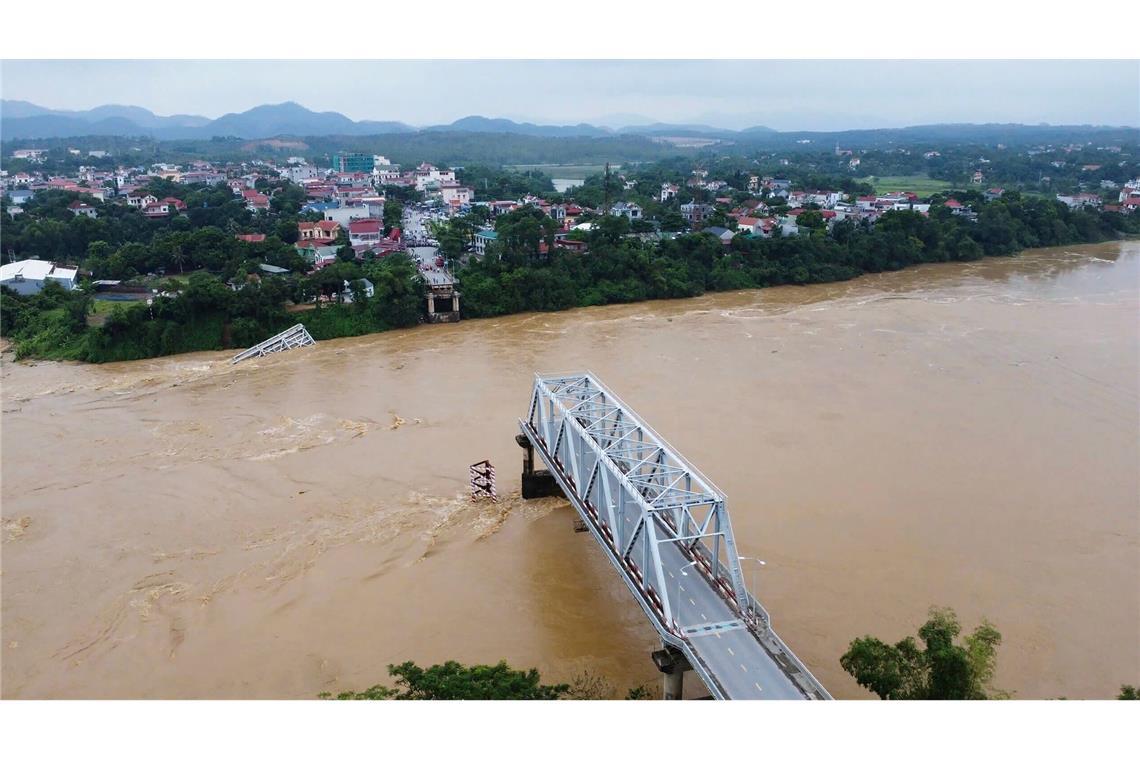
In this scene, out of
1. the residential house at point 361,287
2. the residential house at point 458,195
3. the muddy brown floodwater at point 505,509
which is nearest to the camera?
the muddy brown floodwater at point 505,509

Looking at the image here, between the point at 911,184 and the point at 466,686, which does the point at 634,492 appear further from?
the point at 911,184

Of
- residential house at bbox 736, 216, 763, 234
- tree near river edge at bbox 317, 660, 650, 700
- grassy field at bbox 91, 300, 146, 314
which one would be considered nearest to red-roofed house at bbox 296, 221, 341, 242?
grassy field at bbox 91, 300, 146, 314

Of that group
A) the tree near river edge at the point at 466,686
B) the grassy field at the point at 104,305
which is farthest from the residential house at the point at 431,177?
the tree near river edge at the point at 466,686

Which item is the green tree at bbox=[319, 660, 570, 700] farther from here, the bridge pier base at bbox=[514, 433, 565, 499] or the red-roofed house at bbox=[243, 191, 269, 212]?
the red-roofed house at bbox=[243, 191, 269, 212]

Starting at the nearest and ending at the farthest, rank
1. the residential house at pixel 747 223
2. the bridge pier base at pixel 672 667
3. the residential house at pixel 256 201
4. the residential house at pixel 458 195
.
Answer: the bridge pier base at pixel 672 667
the residential house at pixel 747 223
the residential house at pixel 256 201
the residential house at pixel 458 195

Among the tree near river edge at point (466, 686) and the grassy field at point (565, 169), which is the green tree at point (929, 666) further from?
the grassy field at point (565, 169)

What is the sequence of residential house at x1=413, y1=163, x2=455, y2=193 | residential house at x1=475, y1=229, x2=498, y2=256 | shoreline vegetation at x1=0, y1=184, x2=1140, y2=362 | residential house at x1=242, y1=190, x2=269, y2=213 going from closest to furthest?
shoreline vegetation at x1=0, y1=184, x2=1140, y2=362 → residential house at x1=475, y1=229, x2=498, y2=256 → residential house at x1=242, y1=190, x2=269, y2=213 → residential house at x1=413, y1=163, x2=455, y2=193

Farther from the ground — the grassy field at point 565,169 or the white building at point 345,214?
the grassy field at point 565,169
